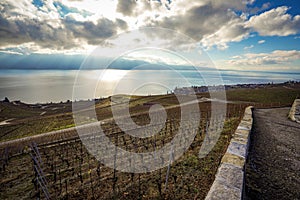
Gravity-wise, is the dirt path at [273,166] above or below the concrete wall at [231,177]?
below

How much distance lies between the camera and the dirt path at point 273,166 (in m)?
3.60

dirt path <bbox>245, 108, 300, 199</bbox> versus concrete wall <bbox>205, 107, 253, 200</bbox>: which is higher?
concrete wall <bbox>205, 107, 253, 200</bbox>

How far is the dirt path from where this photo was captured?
11.8 ft

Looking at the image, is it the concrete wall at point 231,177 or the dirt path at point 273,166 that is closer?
the concrete wall at point 231,177

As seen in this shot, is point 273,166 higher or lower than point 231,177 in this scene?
lower

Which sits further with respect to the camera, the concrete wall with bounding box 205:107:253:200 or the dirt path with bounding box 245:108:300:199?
the dirt path with bounding box 245:108:300:199

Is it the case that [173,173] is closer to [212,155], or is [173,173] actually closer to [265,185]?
[212,155]

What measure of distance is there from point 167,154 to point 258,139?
3795 millimetres

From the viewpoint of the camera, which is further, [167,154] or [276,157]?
[167,154]

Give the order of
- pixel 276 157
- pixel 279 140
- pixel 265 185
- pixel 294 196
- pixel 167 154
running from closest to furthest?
pixel 294 196
pixel 265 185
pixel 276 157
pixel 279 140
pixel 167 154

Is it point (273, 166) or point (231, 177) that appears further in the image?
point (273, 166)

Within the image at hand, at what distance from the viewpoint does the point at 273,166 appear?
4.70m

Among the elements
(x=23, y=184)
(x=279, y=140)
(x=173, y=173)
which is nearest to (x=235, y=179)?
(x=173, y=173)

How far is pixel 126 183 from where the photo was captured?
Answer: 5293mm
